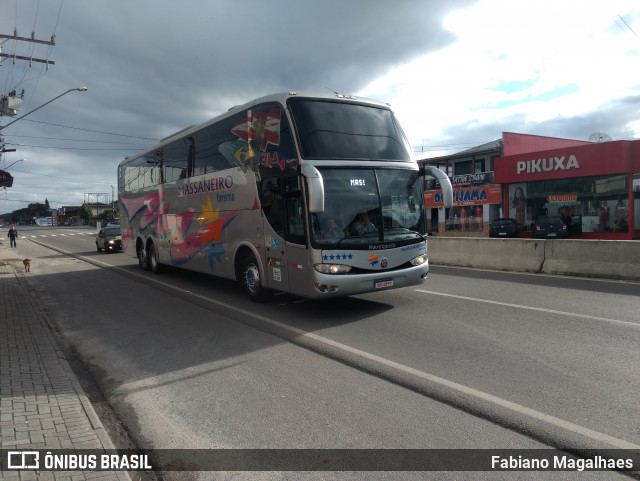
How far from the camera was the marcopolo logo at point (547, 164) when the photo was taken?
27.0 metres

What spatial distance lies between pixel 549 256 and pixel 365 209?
7929 mm

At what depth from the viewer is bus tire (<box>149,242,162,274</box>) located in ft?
49.1

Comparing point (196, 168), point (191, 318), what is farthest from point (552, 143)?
point (191, 318)

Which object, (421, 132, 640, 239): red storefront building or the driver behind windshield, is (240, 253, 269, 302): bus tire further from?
(421, 132, 640, 239): red storefront building

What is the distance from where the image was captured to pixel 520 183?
3038cm

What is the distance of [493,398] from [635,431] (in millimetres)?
1123

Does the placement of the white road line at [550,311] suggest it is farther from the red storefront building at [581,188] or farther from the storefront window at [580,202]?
the storefront window at [580,202]

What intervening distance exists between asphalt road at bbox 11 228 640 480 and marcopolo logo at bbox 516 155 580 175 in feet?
63.9

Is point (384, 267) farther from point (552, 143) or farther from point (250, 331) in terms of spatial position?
point (552, 143)

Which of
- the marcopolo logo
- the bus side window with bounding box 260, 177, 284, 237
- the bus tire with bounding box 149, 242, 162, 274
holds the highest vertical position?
the marcopolo logo

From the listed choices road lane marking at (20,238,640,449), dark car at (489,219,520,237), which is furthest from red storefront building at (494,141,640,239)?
road lane marking at (20,238,640,449)

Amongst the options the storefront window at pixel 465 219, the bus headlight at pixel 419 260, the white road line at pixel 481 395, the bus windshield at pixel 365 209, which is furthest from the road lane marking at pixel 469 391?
the storefront window at pixel 465 219

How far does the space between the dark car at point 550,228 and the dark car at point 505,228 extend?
174 centimetres

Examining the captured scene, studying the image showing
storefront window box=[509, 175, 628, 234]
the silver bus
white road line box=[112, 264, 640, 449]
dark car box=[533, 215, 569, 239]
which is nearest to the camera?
white road line box=[112, 264, 640, 449]
